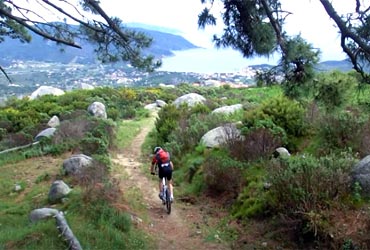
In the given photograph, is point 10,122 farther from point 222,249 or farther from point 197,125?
point 222,249

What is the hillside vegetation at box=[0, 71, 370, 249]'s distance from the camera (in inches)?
267

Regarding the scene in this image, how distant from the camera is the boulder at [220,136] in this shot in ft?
38.3

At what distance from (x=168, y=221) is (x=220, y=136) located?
Result: 3.80 m

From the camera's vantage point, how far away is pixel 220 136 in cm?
1227

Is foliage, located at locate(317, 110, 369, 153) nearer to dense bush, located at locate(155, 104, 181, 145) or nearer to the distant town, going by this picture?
dense bush, located at locate(155, 104, 181, 145)

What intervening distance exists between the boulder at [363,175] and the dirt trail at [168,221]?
254 centimetres

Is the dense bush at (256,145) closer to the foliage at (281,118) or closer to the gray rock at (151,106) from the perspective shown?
the foliage at (281,118)

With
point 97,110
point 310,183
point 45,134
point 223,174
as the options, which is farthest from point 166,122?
point 310,183

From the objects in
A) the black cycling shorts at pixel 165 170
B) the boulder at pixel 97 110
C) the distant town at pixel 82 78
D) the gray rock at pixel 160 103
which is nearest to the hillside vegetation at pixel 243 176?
the black cycling shorts at pixel 165 170

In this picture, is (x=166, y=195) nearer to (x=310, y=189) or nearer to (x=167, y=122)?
(x=310, y=189)

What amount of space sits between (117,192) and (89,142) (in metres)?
5.83

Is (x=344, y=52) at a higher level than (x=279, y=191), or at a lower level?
higher

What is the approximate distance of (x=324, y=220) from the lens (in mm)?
6902

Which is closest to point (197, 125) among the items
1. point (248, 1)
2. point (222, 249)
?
point (222, 249)
